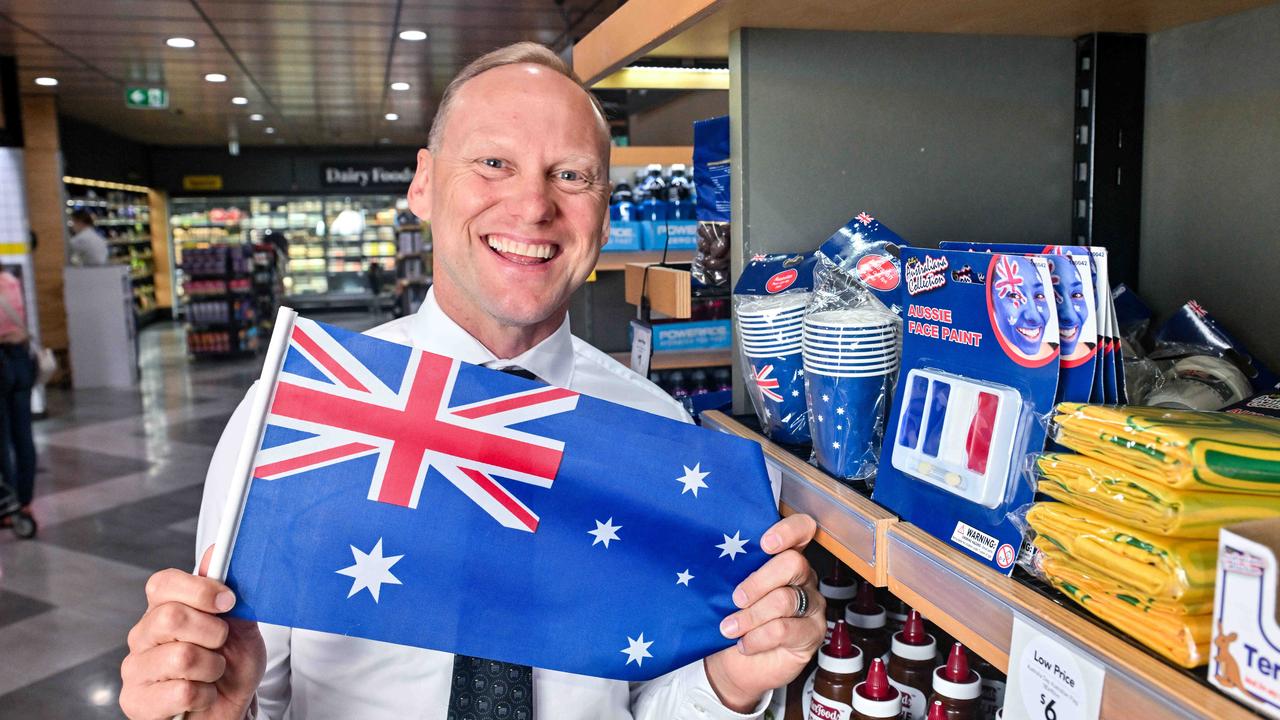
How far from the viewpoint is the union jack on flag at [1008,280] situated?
2.88 feet

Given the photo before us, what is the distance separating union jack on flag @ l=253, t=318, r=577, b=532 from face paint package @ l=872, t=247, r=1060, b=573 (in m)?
0.40

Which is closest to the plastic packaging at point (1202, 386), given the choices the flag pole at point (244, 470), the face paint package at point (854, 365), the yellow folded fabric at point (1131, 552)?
the face paint package at point (854, 365)

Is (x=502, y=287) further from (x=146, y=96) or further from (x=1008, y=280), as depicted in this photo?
(x=146, y=96)

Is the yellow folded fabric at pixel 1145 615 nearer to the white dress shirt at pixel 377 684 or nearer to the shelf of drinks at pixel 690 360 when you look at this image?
the white dress shirt at pixel 377 684

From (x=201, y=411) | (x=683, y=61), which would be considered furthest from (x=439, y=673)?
(x=201, y=411)

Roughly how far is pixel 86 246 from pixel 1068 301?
13.2 meters

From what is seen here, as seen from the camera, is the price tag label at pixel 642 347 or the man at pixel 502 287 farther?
the price tag label at pixel 642 347

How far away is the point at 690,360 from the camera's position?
2.89 m

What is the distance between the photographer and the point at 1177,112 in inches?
59.4

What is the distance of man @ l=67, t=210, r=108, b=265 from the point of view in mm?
11766

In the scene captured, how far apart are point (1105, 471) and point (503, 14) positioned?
7910mm

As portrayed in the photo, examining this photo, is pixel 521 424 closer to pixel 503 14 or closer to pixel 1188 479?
pixel 1188 479

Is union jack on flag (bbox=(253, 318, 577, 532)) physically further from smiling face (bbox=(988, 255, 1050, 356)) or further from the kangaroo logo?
the kangaroo logo

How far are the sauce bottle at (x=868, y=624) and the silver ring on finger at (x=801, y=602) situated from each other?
0.29 meters
